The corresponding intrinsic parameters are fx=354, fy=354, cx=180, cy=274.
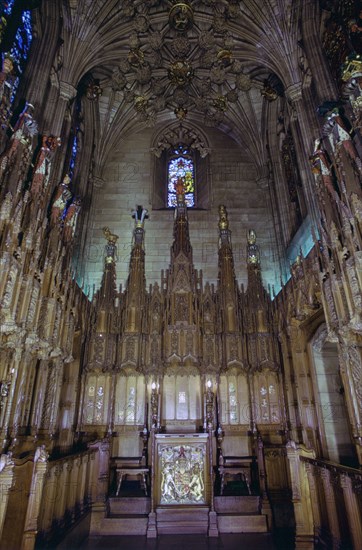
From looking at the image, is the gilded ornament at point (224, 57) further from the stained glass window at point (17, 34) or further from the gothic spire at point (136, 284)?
the gothic spire at point (136, 284)

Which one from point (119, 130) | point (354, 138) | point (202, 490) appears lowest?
point (202, 490)

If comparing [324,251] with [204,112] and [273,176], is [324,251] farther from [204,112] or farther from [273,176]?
[204,112]

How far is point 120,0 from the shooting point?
12945 millimetres

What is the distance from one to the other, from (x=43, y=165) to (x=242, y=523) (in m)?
9.47

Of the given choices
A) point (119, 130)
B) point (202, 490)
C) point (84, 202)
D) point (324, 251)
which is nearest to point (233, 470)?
point (202, 490)

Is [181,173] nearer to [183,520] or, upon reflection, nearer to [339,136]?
[339,136]

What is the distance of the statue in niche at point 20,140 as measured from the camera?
23.5 ft

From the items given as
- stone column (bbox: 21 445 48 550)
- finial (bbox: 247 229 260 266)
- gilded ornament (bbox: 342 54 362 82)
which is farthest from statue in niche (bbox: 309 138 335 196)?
stone column (bbox: 21 445 48 550)

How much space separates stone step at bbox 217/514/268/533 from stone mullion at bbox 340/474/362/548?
10.0ft

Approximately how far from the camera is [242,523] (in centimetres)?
788

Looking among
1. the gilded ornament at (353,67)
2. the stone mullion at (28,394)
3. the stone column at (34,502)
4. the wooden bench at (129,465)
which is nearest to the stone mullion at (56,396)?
the stone mullion at (28,394)

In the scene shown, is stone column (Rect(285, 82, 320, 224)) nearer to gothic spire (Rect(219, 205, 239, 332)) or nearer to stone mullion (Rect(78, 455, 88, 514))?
gothic spire (Rect(219, 205, 239, 332))

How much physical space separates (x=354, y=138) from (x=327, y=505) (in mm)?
7268

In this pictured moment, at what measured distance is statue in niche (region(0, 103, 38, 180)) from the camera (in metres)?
7.18
